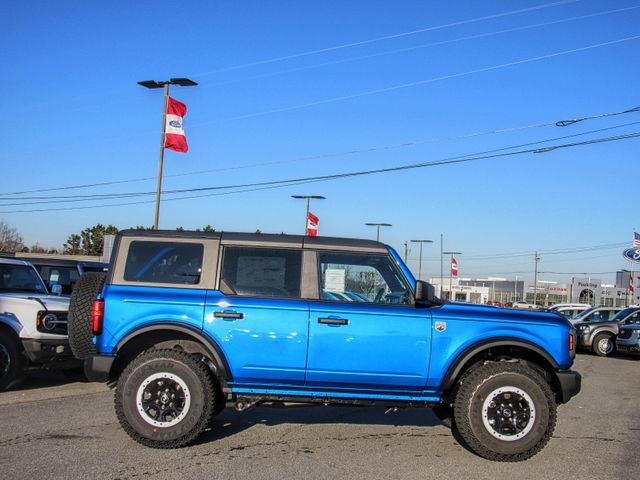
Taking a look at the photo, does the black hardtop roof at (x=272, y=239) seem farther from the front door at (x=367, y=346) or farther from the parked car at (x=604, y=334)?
the parked car at (x=604, y=334)

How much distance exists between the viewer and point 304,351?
18.8 ft

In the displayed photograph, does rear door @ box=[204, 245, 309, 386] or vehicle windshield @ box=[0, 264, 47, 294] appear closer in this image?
rear door @ box=[204, 245, 309, 386]

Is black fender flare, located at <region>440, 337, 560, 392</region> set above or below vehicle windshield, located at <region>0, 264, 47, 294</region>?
below

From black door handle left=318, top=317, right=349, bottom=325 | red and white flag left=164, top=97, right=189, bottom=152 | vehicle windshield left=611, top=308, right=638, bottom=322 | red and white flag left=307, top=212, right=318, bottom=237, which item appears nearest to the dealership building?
red and white flag left=307, top=212, right=318, bottom=237

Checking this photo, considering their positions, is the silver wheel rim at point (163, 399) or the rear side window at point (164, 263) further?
the rear side window at point (164, 263)

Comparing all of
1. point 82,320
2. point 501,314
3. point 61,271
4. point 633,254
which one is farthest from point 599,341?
point 633,254

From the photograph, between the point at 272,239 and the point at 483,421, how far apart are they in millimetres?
2611

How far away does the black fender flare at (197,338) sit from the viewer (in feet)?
18.9

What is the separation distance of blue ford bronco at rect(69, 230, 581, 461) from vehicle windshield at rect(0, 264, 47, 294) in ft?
15.0

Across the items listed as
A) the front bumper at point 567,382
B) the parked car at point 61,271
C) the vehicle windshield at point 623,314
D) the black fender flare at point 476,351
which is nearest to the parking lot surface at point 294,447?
the front bumper at point 567,382

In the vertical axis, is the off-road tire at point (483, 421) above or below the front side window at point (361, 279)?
below

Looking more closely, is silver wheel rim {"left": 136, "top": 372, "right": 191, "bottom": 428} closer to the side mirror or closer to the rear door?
the rear door

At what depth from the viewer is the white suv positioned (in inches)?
324

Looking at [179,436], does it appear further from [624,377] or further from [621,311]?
[621,311]
